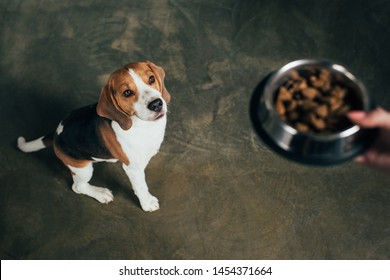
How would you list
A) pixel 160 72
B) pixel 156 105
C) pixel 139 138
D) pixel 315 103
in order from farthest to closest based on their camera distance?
pixel 139 138 → pixel 160 72 → pixel 156 105 → pixel 315 103


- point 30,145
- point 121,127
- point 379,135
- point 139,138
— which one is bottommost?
point 30,145

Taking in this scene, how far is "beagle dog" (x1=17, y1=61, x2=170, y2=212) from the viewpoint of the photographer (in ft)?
11.2

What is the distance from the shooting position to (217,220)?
455 centimetres

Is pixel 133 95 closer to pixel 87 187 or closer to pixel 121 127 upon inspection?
pixel 121 127

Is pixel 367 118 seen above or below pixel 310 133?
above

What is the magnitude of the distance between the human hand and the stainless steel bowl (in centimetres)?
5

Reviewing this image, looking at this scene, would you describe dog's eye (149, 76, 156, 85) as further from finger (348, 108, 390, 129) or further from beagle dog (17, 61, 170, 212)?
finger (348, 108, 390, 129)

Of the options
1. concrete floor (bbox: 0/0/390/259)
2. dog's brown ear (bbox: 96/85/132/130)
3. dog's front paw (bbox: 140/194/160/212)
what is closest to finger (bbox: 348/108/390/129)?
dog's brown ear (bbox: 96/85/132/130)

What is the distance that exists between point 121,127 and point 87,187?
107 centimetres

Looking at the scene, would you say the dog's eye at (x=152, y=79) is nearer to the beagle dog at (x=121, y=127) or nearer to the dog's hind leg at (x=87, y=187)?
the beagle dog at (x=121, y=127)

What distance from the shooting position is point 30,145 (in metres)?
4.39

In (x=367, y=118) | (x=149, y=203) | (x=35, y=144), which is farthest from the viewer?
(x=149, y=203)

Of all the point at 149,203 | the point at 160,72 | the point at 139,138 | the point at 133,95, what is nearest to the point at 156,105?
the point at 133,95

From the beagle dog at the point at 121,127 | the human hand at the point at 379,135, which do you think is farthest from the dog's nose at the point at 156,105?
the human hand at the point at 379,135
